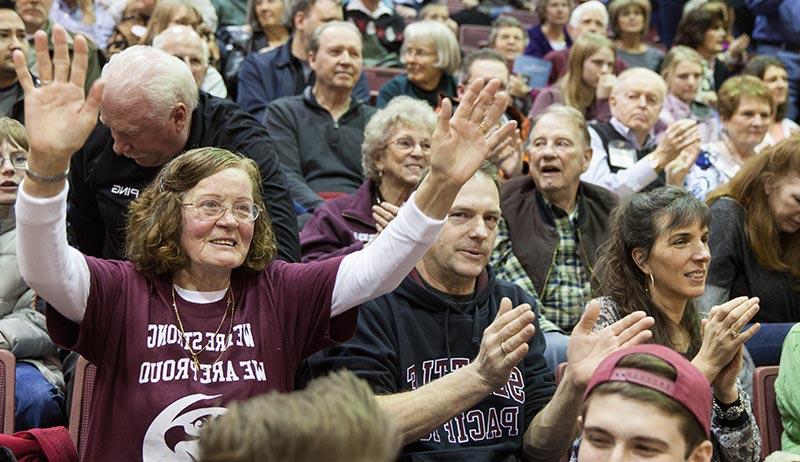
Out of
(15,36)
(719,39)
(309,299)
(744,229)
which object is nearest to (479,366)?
(309,299)

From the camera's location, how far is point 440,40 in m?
6.57

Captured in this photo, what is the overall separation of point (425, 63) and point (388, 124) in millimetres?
1960

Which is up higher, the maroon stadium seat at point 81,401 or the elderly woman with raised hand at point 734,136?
the elderly woman with raised hand at point 734,136

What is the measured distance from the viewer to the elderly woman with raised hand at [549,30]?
8938mm

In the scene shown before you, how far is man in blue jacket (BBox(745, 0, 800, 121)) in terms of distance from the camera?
8.63 m

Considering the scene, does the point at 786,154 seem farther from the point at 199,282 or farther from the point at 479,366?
the point at 199,282

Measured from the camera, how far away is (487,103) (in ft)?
8.95

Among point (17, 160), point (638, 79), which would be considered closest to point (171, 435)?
point (17, 160)

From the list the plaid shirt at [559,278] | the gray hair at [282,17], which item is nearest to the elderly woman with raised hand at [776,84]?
the plaid shirt at [559,278]

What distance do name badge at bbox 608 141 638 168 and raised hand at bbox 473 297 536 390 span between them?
293cm

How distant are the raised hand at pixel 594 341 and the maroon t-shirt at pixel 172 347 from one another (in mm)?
561

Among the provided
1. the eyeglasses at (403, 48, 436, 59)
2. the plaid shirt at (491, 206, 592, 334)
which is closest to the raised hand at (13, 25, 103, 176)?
the plaid shirt at (491, 206, 592, 334)

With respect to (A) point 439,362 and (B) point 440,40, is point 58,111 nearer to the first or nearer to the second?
(A) point 439,362

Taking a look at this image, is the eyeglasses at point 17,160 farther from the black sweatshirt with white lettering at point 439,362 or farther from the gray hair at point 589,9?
the gray hair at point 589,9
